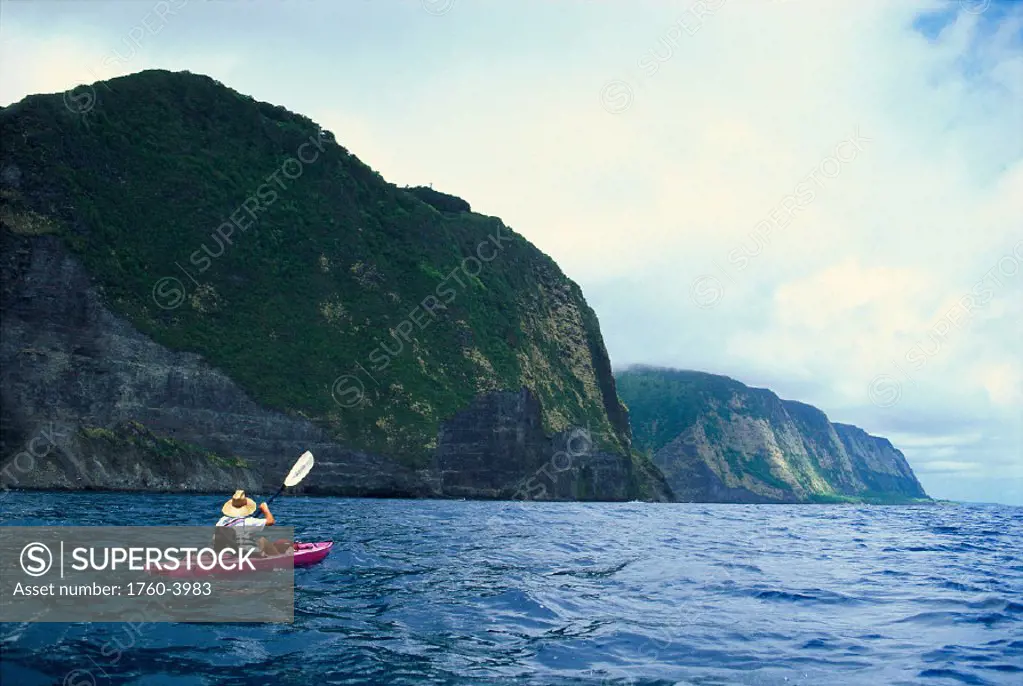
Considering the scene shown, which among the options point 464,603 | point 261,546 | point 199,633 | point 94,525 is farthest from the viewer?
point 94,525

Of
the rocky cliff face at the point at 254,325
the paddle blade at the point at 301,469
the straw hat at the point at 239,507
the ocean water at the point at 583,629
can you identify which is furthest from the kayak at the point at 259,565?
the rocky cliff face at the point at 254,325

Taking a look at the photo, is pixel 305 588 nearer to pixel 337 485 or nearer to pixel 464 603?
pixel 464 603

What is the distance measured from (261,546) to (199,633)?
304 inches

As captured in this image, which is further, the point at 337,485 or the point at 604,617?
the point at 337,485

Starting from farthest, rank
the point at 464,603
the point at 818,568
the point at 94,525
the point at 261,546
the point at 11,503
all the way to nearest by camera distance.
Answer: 1. the point at 11,503
2. the point at 94,525
3. the point at 818,568
4. the point at 261,546
5. the point at 464,603

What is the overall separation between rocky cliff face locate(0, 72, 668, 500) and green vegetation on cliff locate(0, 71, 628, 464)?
0.31 m

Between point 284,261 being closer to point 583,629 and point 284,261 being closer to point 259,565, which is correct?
point 259,565

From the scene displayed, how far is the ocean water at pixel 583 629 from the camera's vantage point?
12.8 m

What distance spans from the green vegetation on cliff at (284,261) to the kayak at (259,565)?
71.8 m

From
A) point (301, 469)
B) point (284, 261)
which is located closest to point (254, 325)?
point (284, 261)

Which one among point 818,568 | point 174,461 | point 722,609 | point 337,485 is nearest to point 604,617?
point 722,609

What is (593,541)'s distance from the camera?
40.0m

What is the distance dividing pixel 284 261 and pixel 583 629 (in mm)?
103463

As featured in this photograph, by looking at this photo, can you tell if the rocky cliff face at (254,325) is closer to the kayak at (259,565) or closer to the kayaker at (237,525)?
the kayak at (259,565)
